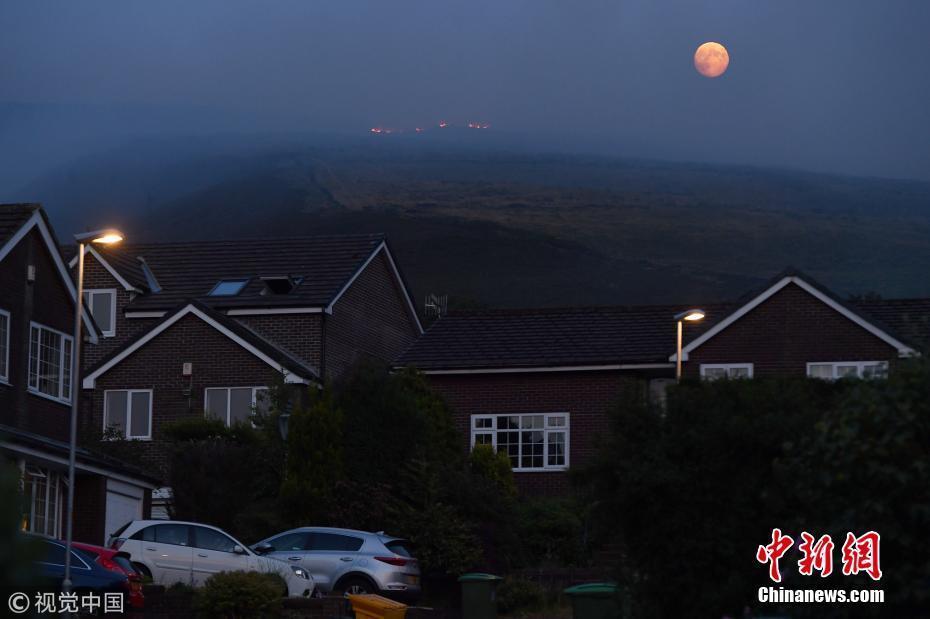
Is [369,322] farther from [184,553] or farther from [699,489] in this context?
[699,489]

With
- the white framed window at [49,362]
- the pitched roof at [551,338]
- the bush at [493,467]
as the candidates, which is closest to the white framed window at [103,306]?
the pitched roof at [551,338]

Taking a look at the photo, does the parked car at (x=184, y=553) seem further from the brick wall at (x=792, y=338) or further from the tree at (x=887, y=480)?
the brick wall at (x=792, y=338)

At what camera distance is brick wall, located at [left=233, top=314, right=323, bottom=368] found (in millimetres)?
44312

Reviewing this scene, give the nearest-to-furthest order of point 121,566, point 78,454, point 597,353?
1. point 121,566
2. point 78,454
3. point 597,353

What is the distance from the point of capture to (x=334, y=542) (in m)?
27.9

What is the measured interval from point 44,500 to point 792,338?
21122 millimetres

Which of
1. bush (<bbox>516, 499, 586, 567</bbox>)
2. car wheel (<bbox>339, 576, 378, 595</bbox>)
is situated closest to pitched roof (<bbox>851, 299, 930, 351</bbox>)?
bush (<bbox>516, 499, 586, 567</bbox>)

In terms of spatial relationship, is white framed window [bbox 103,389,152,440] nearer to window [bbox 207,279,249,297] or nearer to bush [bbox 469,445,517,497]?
window [bbox 207,279,249,297]

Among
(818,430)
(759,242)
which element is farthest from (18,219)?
(759,242)

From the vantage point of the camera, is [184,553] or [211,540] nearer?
[184,553]

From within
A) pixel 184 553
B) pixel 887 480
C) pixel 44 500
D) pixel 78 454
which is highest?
pixel 78 454

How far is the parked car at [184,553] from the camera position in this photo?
2614cm

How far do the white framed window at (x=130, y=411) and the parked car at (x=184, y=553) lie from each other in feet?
54.0

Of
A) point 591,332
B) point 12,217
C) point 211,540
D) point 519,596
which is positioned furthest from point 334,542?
point 591,332
